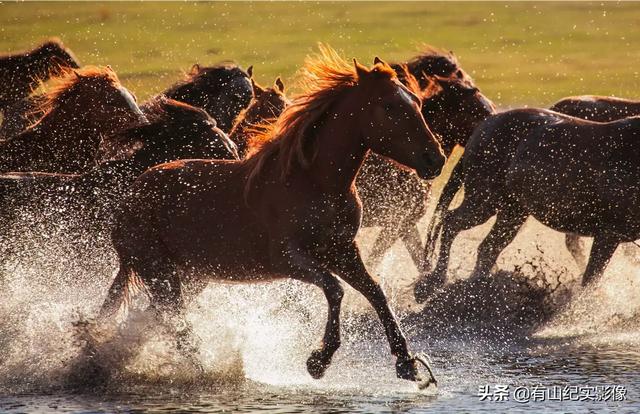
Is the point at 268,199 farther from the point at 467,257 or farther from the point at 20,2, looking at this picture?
the point at 20,2

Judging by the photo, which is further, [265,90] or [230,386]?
[265,90]

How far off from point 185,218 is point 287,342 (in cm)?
93

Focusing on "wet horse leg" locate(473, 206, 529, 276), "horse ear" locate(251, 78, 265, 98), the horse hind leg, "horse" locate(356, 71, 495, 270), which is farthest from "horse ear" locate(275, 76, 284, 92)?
the horse hind leg

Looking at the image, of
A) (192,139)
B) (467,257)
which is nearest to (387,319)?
(192,139)

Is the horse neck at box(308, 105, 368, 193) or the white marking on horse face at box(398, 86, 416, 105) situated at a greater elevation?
the white marking on horse face at box(398, 86, 416, 105)

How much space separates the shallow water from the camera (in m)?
6.88

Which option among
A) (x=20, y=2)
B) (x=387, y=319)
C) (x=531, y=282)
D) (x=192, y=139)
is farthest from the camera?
(x=20, y=2)

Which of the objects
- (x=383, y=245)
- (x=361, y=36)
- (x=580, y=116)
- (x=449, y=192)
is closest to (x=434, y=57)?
(x=449, y=192)

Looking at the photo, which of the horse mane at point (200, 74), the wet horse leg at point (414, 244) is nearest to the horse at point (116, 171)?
the horse mane at point (200, 74)

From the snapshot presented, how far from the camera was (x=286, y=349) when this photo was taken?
7.86 metres

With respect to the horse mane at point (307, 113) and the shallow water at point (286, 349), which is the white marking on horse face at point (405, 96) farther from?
Answer: the shallow water at point (286, 349)

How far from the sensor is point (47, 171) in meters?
9.34

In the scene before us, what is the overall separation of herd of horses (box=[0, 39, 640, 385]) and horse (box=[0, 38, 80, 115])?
16 mm

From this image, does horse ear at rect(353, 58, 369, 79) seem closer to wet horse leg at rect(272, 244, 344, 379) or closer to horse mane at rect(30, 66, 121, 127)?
wet horse leg at rect(272, 244, 344, 379)
